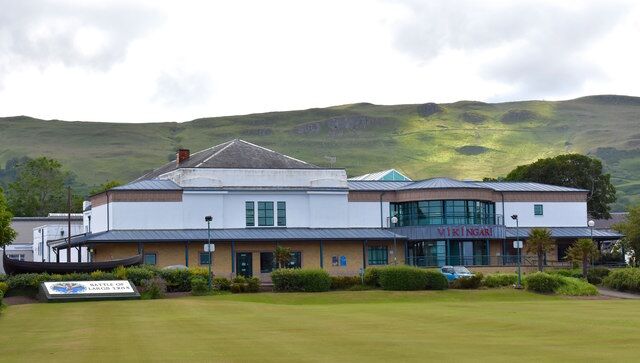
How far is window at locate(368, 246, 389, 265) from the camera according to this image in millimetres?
75875

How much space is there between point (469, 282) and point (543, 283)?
431 centimetres

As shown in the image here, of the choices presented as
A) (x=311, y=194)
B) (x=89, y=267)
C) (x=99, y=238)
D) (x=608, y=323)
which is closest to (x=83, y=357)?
(x=608, y=323)

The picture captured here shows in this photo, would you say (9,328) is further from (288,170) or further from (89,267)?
(288,170)

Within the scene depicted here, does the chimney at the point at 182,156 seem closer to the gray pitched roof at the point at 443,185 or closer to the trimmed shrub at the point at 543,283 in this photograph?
the gray pitched roof at the point at 443,185

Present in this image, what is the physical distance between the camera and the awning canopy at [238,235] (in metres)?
68.1

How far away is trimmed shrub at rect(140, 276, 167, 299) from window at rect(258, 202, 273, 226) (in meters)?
23.6

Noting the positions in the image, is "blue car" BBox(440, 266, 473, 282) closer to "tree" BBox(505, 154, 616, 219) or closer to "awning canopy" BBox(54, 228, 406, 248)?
"awning canopy" BBox(54, 228, 406, 248)

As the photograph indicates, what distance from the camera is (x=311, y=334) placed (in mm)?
25719

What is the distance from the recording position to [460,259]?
75312mm

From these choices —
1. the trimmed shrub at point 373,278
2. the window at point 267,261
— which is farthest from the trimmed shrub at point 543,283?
the window at point 267,261

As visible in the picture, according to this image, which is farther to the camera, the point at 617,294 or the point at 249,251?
the point at 249,251

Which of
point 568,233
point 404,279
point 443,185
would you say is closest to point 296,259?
point 443,185

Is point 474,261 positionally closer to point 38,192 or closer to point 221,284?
point 221,284

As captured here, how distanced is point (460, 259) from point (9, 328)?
164ft
